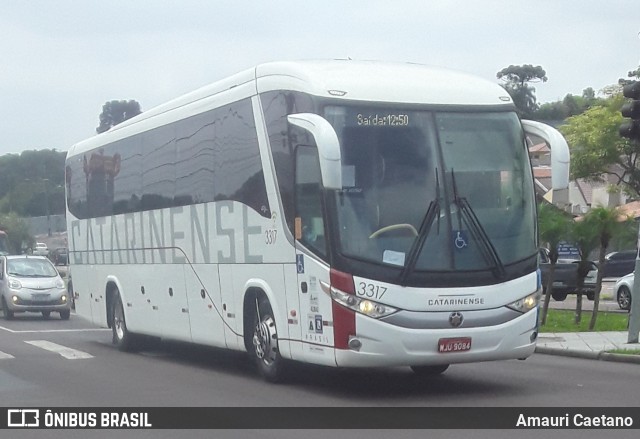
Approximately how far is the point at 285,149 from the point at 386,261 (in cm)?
198

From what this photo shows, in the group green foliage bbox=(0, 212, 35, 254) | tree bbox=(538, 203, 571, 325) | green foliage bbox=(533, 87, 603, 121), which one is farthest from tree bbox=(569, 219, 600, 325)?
green foliage bbox=(533, 87, 603, 121)

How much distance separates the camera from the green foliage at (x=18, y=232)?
79312 mm

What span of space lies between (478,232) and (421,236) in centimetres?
67

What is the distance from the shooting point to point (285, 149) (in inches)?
548

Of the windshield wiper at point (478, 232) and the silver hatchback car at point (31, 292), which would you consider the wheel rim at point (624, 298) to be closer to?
the silver hatchback car at point (31, 292)

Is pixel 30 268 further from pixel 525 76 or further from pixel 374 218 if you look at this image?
pixel 525 76

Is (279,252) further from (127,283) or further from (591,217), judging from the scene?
(591,217)

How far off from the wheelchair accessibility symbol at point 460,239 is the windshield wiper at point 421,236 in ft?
0.89

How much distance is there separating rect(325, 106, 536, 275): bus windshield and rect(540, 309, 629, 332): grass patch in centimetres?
1066

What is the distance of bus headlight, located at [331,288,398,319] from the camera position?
41.7ft

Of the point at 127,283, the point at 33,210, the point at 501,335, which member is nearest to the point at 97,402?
the point at 501,335

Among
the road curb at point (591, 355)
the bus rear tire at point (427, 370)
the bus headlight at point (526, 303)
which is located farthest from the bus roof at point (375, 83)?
the road curb at point (591, 355)

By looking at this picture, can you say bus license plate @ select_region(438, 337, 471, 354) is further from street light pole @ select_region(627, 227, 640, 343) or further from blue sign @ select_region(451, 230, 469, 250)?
street light pole @ select_region(627, 227, 640, 343)

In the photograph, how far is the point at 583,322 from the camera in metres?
26.0
